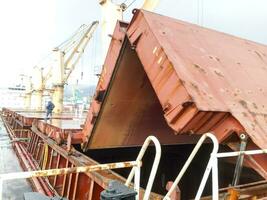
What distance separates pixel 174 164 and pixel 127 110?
10.9 feet

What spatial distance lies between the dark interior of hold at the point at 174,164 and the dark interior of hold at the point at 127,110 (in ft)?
4.07

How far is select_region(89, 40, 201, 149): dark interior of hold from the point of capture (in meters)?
5.07

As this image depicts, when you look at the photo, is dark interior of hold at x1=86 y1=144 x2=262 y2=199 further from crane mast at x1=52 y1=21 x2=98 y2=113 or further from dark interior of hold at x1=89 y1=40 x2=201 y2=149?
crane mast at x1=52 y1=21 x2=98 y2=113

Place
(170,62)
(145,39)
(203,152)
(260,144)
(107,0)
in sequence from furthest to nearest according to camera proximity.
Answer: (107,0) → (203,152) → (145,39) → (170,62) → (260,144)

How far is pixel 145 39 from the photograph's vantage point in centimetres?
425

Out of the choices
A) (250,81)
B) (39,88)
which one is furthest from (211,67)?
(39,88)

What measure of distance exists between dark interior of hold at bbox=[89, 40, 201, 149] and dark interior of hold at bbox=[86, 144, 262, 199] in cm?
124

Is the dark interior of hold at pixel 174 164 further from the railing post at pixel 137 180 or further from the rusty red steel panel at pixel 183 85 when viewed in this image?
the railing post at pixel 137 180

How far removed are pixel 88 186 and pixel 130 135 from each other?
174cm

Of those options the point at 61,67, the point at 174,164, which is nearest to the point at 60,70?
the point at 61,67

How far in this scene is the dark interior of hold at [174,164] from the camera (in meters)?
7.46

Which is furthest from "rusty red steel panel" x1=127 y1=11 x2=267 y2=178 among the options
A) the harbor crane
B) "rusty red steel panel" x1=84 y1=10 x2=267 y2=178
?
the harbor crane

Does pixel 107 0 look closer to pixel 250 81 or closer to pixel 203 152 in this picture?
pixel 203 152

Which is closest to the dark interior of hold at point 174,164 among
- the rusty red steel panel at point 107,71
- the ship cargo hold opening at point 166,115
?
the ship cargo hold opening at point 166,115
